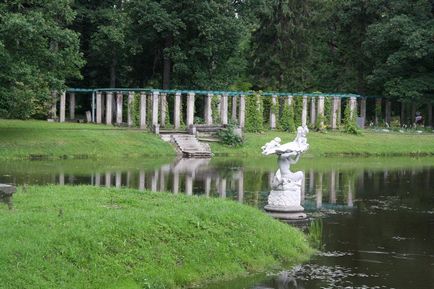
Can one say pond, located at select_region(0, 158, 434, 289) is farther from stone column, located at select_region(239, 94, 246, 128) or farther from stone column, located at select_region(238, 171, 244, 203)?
stone column, located at select_region(239, 94, 246, 128)

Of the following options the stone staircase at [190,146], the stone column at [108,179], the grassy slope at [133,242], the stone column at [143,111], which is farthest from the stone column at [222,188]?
the stone column at [143,111]

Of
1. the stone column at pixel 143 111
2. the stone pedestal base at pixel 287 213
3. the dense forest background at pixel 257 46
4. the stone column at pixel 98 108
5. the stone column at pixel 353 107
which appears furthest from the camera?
the stone column at pixel 353 107

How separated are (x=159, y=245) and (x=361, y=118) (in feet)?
164

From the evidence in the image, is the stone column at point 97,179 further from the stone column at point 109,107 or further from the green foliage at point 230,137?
the stone column at point 109,107

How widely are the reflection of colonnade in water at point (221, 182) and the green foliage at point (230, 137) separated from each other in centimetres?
1110

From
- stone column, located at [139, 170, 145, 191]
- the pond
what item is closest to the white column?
the pond

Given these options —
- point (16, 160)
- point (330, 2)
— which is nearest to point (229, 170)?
point (16, 160)

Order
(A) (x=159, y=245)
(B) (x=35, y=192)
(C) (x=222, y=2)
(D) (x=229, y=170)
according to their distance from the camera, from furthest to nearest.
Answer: (C) (x=222, y=2) < (D) (x=229, y=170) < (B) (x=35, y=192) < (A) (x=159, y=245)

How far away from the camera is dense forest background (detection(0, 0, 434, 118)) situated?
54.8 metres

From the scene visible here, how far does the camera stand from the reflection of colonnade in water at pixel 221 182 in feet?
80.1

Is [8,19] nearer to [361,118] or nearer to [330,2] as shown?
[361,118]

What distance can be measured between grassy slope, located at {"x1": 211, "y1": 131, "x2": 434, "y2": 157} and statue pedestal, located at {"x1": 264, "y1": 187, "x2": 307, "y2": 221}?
83.9ft

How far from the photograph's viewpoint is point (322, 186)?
28.2 m

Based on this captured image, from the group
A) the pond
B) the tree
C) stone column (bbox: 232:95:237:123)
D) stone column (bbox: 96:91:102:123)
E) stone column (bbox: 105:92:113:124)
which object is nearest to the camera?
the pond
